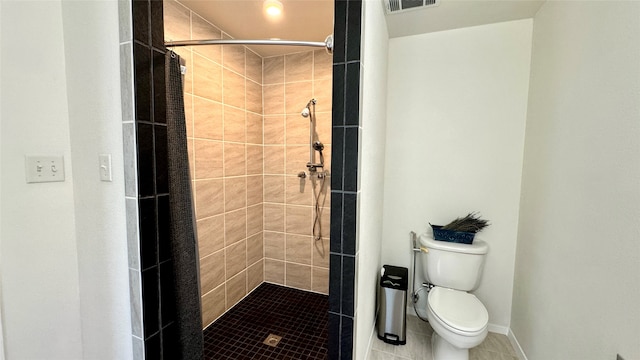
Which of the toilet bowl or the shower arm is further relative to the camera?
the shower arm

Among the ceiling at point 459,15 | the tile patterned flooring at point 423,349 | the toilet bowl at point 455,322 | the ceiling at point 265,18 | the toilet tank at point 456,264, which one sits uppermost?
the ceiling at point 265,18

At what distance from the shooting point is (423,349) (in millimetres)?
1730

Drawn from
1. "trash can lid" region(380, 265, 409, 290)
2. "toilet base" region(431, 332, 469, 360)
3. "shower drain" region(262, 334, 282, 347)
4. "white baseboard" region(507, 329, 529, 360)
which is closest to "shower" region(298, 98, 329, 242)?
"trash can lid" region(380, 265, 409, 290)

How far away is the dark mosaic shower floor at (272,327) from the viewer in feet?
5.62

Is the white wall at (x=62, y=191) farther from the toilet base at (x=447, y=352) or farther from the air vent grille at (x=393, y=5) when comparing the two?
the toilet base at (x=447, y=352)

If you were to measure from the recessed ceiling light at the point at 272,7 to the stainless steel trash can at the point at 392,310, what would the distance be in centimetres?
199

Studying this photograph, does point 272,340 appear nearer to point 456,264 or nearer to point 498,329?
point 456,264

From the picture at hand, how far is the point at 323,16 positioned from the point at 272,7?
38cm

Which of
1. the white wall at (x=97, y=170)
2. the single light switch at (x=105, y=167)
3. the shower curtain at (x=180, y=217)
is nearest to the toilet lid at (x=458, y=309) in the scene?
the shower curtain at (x=180, y=217)

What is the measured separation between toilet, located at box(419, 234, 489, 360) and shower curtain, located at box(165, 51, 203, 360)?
1.36 metres

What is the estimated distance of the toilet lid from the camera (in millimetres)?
1382

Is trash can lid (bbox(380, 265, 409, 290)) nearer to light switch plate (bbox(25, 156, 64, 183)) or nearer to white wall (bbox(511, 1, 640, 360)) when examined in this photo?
white wall (bbox(511, 1, 640, 360))

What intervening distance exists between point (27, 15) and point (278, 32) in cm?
147

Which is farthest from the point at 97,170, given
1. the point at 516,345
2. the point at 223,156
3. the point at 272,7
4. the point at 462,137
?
the point at 516,345
